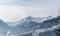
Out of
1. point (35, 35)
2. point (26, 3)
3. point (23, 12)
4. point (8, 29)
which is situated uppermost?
point (26, 3)

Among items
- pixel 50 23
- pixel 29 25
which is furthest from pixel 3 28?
pixel 50 23

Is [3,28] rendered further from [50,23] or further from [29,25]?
[50,23]

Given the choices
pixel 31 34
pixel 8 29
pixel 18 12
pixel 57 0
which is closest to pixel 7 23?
pixel 8 29

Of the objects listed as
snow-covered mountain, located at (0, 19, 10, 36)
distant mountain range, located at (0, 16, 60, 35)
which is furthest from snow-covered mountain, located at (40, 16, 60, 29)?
snow-covered mountain, located at (0, 19, 10, 36)

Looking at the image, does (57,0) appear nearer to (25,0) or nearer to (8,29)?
(25,0)

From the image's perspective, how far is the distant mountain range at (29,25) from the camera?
157cm

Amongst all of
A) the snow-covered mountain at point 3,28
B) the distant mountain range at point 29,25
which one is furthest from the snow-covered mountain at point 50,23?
the snow-covered mountain at point 3,28

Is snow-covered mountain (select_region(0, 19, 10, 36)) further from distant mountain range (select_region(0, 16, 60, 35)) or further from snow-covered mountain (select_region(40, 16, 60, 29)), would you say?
snow-covered mountain (select_region(40, 16, 60, 29))

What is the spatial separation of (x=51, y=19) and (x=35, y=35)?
269 millimetres

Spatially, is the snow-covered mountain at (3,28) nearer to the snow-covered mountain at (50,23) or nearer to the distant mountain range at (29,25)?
the distant mountain range at (29,25)

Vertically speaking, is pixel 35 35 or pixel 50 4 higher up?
pixel 50 4

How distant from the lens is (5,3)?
163cm

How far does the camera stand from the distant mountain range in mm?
1566

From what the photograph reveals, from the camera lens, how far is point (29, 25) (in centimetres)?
158
